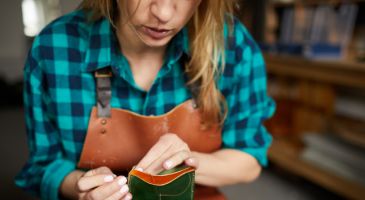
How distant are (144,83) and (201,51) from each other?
4.9 inches

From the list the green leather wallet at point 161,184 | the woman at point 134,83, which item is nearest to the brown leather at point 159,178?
the green leather wallet at point 161,184

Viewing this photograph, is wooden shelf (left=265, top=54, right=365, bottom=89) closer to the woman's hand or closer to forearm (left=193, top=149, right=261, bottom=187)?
forearm (left=193, top=149, right=261, bottom=187)

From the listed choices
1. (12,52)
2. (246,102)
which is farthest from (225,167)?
(12,52)

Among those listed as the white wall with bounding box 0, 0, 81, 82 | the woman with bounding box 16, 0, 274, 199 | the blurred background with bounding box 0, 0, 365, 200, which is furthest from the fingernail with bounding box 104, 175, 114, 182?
the white wall with bounding box 0, 0, 81, 82

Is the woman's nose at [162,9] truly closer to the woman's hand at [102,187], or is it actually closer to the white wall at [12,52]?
the woman's hand at [102,187]

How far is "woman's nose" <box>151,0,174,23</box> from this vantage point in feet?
1.72

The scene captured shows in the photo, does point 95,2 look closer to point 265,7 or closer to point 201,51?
point 201,51

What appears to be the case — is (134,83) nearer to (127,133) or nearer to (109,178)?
(127,133)

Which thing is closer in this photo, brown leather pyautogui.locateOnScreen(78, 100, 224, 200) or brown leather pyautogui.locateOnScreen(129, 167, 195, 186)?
brown leather pyautogui.locateOnScreen(129, 167, 195, 186)

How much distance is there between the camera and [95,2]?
61cm

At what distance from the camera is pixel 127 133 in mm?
643

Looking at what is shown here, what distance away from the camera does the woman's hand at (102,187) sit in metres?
0.49

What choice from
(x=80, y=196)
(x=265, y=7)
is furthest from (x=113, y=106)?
(x=265, y=7)

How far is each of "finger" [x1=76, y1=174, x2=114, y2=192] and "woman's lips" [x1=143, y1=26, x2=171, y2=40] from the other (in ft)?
0.72
